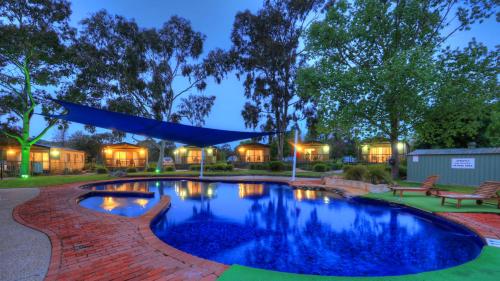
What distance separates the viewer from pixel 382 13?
1129 cm

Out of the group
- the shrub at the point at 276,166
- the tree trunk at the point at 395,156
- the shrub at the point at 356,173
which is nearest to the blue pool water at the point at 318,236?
the shrub at the point at 356,173

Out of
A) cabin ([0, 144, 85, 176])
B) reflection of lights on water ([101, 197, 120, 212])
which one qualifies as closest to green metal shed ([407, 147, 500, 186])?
reflection of lights on water ([101, 197, 120, 212])

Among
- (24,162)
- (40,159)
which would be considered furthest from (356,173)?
(40,159)

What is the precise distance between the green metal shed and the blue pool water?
18.6ft

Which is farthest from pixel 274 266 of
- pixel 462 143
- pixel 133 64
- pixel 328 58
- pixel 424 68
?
pixel 462 143

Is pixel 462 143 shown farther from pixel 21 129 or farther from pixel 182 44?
pixel 21 129

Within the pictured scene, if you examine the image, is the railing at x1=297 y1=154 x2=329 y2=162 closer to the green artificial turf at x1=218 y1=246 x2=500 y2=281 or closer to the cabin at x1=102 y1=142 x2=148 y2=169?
the cabin at x1=102 y1=142 x2=148 y2=169

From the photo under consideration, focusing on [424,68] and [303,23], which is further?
[303,23]

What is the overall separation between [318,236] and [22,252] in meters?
3.97

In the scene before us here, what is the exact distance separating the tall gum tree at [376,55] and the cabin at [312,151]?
13.2m

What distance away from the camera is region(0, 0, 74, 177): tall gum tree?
11.5 m

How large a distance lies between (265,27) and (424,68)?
11910mm

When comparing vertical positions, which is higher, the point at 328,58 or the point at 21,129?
the point at 328,58

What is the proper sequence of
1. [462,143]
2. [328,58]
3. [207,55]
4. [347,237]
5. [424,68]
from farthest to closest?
[207,55]
[462,143]
[328,58]
[424,68]
[347,237]
